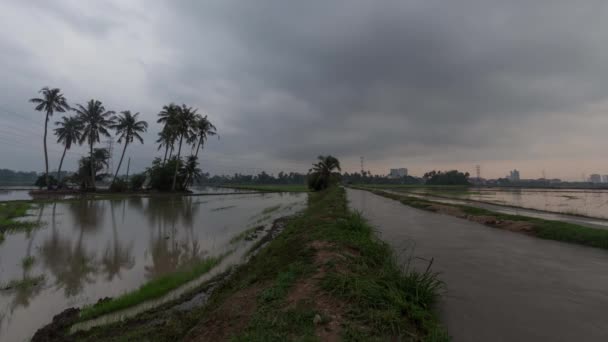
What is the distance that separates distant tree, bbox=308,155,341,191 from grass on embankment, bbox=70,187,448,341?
41338mm

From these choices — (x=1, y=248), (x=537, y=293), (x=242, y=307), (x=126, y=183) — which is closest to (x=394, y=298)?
(x=242, y=307)

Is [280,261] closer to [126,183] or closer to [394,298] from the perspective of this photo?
[394,298]

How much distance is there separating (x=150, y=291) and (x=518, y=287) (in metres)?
7.80

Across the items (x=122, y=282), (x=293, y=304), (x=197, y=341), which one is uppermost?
(x=293, y=304)

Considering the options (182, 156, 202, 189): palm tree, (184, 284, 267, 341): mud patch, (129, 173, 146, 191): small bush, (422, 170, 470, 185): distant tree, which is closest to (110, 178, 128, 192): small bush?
(129, 173, 146, 191): small bush

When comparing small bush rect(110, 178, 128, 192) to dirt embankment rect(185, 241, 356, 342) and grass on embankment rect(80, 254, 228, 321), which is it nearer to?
grass on embankment rect(80, 254, 228, 321)

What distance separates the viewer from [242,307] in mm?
3740

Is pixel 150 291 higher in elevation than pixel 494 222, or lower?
lower

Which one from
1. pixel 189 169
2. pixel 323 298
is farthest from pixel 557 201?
pixel 189 169

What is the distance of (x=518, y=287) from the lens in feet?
15.7

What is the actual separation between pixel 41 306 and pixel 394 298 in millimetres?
6995

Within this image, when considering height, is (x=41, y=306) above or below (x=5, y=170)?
below

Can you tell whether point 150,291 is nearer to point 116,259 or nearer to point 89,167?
point 116,259

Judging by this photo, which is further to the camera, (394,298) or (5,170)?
(5,170)
